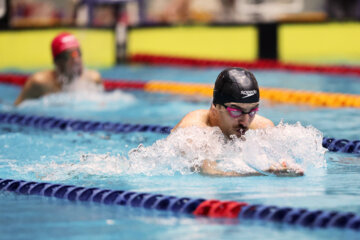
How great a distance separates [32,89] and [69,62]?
1.62 ft

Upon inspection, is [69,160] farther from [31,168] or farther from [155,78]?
[155,78]

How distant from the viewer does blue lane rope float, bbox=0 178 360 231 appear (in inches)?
142

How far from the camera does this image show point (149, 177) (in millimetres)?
4801

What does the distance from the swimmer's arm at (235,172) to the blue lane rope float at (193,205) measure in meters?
0.72

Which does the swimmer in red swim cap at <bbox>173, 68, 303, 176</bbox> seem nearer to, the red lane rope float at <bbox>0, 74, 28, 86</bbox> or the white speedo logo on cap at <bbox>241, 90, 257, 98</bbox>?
the white speedo logo on cap at <bbox>241, 90, 257, 98</bbox>

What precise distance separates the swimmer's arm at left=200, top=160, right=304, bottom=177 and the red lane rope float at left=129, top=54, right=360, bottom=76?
6.27m

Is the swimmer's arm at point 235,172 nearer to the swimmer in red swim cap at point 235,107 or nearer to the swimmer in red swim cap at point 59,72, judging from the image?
the swimmer in red swim cap at point 235,107

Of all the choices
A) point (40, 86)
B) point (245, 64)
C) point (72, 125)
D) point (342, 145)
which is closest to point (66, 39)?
point (40, 86)

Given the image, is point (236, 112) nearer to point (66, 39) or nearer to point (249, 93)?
point (249, 93)

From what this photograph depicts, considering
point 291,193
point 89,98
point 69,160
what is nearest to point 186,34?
point 89,98

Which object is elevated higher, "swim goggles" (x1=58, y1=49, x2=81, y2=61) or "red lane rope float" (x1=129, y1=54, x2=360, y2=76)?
"swim goggles" (x1=58, y1=49, x2=81, y2=61)

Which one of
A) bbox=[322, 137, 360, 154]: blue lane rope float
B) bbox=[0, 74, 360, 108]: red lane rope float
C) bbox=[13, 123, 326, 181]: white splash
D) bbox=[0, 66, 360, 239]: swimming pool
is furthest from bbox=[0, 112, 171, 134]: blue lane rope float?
bbox=[0, 74, 360, 108]: red lane rope float

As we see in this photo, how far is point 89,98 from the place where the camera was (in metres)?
8.44

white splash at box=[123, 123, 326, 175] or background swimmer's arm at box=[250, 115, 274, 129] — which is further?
background swimmer's arm at box=[250, 115, 274, 129]
